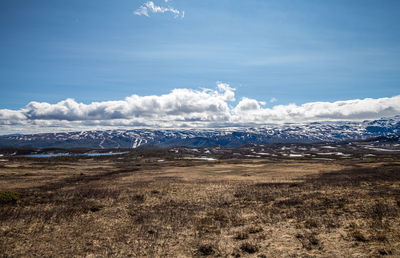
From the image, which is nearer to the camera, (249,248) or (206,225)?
(249,248)

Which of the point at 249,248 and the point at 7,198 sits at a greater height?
the point at 249,248

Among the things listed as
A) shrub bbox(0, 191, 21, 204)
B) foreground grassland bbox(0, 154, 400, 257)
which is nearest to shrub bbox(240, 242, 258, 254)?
foreground grassland bbox(0, 154, 400, 257)

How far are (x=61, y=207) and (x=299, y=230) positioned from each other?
2503cm

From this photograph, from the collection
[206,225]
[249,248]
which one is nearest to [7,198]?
[206,225]

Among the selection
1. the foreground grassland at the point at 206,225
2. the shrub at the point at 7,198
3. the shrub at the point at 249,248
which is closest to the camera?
the shrub at the point at 249,248

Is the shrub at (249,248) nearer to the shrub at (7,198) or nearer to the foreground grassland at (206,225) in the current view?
the foreground grassland at (206,225)

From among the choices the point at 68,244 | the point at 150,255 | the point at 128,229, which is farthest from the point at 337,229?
the point at 68,244

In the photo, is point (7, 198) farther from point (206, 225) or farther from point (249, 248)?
point (249, 248)

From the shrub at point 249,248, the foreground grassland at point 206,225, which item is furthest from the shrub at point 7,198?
the shrub at point 249,248

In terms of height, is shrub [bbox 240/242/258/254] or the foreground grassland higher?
shrub [bbox 240/242/258/254]

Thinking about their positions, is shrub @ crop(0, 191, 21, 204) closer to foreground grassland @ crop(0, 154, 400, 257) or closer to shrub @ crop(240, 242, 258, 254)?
foreground grassland @ crop(0, 154, 400, 257)

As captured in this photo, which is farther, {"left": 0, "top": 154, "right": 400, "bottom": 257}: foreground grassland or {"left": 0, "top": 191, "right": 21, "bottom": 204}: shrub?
{"left": 0, "top": 191, "right": 21, "bottom": 204}: shrub

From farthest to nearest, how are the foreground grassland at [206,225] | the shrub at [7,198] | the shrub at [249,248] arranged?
1. the shrub at [7,198]
2. the foreground grassland at [206,225]
3. the shrub at [249,248]

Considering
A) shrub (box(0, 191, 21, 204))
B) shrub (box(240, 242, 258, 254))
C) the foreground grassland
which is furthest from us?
shrub (box(0, 191, 21, 204))
